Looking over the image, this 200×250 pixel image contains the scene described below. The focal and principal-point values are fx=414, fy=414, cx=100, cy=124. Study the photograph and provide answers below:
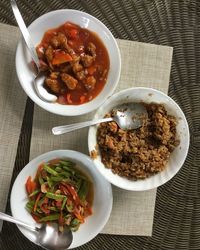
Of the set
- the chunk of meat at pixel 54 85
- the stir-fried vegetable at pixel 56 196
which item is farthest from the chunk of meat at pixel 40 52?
the stir-fried vegetable at pixel 56 196

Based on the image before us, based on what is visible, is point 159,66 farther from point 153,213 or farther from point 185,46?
point 153,213

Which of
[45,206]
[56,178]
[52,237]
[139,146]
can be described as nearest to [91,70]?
[139,146]

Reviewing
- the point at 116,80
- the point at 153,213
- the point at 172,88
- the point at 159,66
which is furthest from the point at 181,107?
the point at 153,213

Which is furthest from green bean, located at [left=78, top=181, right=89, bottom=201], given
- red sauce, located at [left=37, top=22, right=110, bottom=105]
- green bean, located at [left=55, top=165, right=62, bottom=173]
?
red sauce, located at [left=37, top=22, right=110, bottom=105]

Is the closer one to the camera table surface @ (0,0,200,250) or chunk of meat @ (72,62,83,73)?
chunk of meat @ (72,62,83,73)

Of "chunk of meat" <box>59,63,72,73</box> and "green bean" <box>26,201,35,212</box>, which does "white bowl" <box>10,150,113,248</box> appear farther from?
"chunk of meat" <box>59,63,72,73</box>

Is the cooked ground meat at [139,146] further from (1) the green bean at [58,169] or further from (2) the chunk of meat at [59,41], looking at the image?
(2) the chunk of meat at [59,41]

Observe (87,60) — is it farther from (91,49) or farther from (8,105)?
(8,105)
